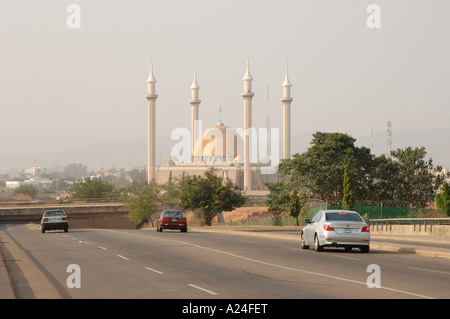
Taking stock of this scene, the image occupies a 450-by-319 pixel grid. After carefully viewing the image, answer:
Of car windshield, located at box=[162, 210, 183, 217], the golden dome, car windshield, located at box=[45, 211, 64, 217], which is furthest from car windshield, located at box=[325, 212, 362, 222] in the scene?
the golden dome

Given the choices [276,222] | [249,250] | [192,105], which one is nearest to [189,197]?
[276,222]

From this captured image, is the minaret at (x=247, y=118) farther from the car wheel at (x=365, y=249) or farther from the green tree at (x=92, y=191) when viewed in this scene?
the car wheel at (x=365, y=249)

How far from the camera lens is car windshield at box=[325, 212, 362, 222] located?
91.1 feet

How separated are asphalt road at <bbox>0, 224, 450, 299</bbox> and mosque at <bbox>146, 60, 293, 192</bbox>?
107121mm

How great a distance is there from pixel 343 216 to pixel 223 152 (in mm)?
134378

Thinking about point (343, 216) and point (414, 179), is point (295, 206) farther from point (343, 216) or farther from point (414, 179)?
point (343, 216)

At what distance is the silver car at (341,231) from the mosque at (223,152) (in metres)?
105

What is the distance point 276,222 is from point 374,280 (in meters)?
49.0

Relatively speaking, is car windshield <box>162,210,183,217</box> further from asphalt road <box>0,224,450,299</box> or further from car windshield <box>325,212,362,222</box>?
car windshield <box>325,212,362,222</box>

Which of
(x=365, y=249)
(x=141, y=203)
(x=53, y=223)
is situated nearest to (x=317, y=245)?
(x=365, y=249)

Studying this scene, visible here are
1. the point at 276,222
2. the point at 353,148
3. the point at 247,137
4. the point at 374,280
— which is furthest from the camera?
the point at 247,137

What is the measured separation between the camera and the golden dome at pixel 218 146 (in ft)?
531
